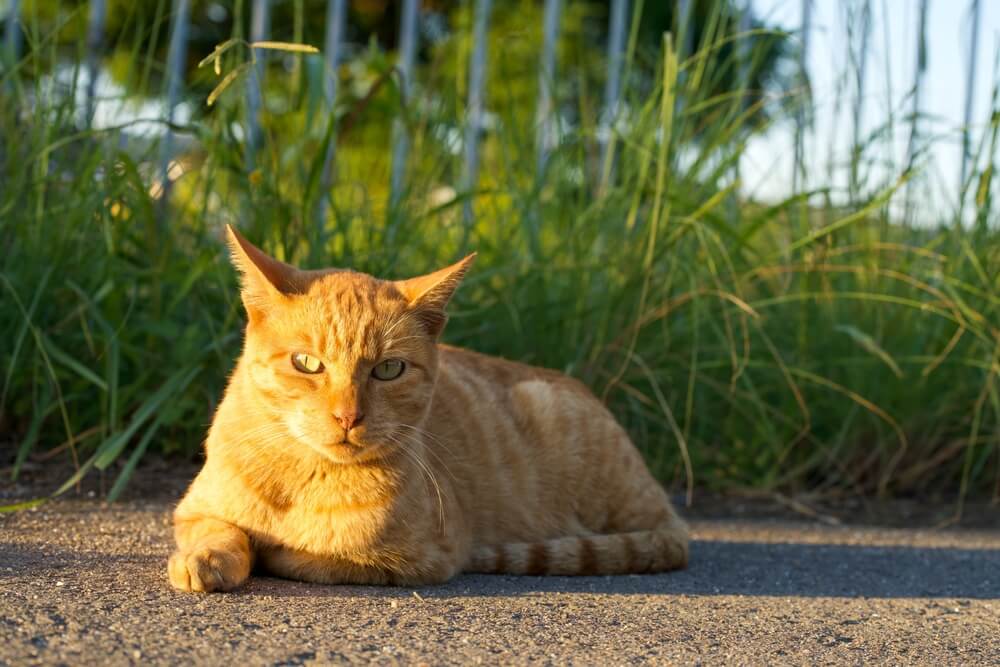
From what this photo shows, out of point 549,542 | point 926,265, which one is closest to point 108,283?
point 549,542

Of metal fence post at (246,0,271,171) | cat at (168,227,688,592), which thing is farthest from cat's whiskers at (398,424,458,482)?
metal fence post at (246,0,271,171)

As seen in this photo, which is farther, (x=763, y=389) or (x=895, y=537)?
(x=763, y=389)

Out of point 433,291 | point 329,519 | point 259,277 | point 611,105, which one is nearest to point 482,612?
→ point 329,519

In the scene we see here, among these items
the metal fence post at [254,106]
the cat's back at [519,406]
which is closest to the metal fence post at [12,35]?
the metal fence post at [254,106]

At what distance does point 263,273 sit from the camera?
2.52 metres

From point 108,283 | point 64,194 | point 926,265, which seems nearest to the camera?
point 108,283

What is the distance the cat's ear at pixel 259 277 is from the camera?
8.28 ft

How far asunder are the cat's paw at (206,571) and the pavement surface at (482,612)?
0.03 m

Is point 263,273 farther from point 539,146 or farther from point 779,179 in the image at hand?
point 779,179

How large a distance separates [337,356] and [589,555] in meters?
0.87

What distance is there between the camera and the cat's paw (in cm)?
231

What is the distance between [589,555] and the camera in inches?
114

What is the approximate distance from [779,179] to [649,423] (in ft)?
3.91

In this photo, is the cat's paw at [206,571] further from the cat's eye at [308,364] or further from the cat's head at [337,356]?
the cat's eye at [308,364]
